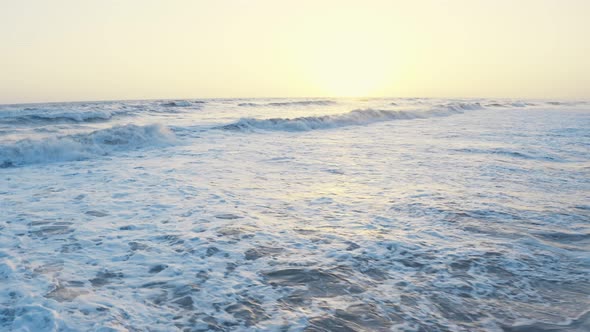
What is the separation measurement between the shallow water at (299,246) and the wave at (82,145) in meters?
1.42

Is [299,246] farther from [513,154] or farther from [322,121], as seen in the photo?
[322,121]

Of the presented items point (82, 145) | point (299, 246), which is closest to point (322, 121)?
point (82, 145)

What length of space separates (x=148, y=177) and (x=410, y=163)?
6218 millimetres

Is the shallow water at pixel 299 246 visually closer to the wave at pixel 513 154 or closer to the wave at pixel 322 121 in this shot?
the wave at pixel 513 154

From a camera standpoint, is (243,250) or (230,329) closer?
(230,329)

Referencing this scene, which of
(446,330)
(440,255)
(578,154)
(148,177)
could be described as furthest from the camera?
(578,154)

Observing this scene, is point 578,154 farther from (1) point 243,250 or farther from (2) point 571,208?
(1) point 243,250

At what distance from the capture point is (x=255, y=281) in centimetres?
390

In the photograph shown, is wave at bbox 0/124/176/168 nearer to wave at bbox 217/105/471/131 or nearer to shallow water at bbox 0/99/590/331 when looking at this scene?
shallow water at bbox 0/99/590/331

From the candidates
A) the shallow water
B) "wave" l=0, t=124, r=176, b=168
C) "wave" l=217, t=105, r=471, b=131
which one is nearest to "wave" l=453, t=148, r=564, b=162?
the shallow water

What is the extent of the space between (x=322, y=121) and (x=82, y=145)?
1440 centimetres

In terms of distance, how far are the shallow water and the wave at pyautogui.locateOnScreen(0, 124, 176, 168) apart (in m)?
1.42

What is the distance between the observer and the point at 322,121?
24688mm

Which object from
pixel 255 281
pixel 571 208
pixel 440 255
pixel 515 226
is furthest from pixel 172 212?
pixel 571 208
